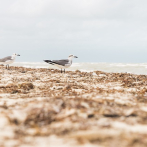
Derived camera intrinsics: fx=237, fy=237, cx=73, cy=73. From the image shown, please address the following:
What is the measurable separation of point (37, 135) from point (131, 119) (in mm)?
1191

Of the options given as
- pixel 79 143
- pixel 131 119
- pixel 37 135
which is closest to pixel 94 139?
pixel 79 143

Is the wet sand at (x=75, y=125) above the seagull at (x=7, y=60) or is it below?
below

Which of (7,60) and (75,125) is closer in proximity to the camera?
(75,125)

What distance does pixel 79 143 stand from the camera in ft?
7.46

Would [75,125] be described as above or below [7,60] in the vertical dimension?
below

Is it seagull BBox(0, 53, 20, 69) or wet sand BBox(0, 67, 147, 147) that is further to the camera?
seagull BBox(0, 53, 20, 69)

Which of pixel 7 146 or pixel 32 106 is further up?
pixel 32 106

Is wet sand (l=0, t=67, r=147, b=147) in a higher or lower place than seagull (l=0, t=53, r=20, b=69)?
lower

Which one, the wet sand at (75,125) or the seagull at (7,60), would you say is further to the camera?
the seagull at (7,60)

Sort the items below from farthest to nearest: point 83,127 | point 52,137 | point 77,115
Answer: point 77,115 → point 83,127 → point 52,137

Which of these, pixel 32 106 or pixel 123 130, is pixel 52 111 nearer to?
pixel 32 106

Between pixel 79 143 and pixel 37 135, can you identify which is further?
pixel 37 135

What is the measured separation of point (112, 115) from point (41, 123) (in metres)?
0.92

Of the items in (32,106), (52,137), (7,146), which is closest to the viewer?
(7,146)
